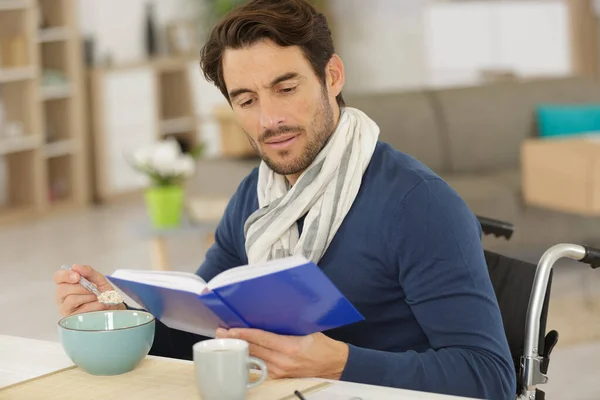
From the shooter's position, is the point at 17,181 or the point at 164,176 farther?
the point at 17,181

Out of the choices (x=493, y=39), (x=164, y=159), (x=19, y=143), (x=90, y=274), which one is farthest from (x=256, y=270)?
(x=493, y=39)

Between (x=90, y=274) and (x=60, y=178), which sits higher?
(x=90, y=274)

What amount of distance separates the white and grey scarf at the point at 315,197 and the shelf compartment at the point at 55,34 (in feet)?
18.5

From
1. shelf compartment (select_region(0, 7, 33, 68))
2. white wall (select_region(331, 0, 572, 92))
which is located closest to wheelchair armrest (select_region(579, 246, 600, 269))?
white wall (select_region(331, 0, 572, 92))

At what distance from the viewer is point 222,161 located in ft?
17.2

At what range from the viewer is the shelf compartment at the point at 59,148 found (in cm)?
722

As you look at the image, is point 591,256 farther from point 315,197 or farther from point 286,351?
point 286,351

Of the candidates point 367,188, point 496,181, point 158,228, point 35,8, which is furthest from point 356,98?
point 367,188

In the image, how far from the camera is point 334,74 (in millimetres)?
1844

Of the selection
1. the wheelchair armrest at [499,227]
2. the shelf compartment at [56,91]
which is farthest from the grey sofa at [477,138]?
the wheelchair armrest at [499,227]

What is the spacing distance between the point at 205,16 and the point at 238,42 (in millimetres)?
7114

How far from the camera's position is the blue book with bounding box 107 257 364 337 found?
4.38 feet

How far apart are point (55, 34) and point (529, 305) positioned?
19.8 ft

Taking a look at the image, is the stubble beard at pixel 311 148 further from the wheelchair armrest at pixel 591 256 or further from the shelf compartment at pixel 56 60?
the shelf compartment at pixel 56 60
